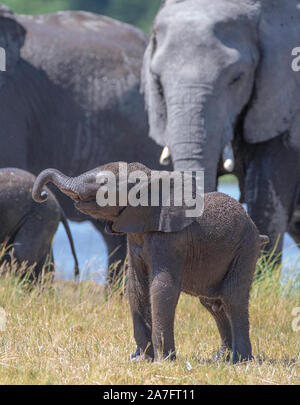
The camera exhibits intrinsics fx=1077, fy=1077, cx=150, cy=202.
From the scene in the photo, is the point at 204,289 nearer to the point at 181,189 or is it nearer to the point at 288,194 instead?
the point at 181,189

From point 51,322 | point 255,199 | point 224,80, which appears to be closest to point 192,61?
point 224,80

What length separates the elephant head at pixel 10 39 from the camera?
833cm

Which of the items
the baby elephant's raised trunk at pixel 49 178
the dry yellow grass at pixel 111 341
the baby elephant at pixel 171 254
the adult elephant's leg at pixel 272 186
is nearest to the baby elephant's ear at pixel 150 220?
the baby elephant at pixel 171 254

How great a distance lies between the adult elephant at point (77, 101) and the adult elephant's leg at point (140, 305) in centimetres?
412

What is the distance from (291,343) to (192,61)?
7.26 ft

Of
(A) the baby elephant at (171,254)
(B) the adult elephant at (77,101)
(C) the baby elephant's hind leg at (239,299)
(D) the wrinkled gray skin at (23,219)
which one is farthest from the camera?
(B) the adult elephant at (77,101)

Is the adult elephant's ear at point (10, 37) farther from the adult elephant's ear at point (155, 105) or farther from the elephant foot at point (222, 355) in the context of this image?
the elephant foot at point (222, 355)

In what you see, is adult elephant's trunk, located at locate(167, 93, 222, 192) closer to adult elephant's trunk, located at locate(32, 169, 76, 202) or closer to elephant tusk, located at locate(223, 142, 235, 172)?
elephant tusk, located at locate(223, 142, 235, 172)

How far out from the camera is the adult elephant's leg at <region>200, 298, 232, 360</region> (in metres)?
4.89

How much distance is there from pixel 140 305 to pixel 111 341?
635mm

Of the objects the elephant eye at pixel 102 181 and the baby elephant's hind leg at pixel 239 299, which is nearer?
the elephant eye at pixel 102 181

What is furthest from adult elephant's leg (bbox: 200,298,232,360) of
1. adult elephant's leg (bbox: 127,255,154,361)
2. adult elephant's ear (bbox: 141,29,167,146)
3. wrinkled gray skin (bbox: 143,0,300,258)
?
adult elephant's ear (bbox: 141,29,167,146)

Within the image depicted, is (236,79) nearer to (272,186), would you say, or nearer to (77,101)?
(272,186)

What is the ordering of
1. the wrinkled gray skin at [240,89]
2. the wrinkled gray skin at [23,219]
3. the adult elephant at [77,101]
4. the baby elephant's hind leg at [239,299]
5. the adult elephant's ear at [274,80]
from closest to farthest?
the baby elephant's hind leg at [239,299], the wrinkled gray skin at [23,219], the wrinkled gray skin at [240,89], the adult elephant's ear at [274,80], the adult elephant at [77,101]
